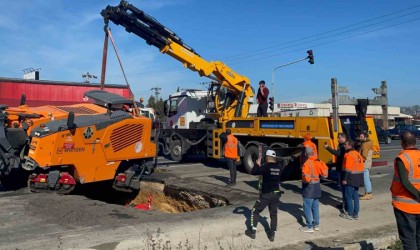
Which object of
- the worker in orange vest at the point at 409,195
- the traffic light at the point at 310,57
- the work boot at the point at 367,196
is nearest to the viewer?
the worker in orange vest at the point at 409,195

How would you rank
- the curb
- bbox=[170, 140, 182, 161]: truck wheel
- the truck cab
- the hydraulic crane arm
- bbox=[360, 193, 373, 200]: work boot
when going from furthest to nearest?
the truck cab → bbox=[170, 140, 182, 161]: truck wheel → the hydraulic crane arm → bbox=[360, 193, 373, 200]: work boot → the curb

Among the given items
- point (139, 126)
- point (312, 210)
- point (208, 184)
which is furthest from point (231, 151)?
point (312, 210)

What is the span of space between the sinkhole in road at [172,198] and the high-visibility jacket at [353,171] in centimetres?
303

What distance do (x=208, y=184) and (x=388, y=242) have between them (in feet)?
17.4

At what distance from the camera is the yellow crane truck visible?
11.7m

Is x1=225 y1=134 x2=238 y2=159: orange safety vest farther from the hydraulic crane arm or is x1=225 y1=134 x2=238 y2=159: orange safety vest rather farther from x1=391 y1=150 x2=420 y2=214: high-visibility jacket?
x1=391 y1=150 x2=420 y2=214: high-visibility jacket

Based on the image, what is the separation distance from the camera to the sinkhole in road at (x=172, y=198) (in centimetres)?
1019

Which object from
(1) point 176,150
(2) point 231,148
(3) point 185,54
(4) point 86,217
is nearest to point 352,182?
(2) point 231,148

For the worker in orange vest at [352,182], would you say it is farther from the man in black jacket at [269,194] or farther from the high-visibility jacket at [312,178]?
the man in black jacket at [269,194]

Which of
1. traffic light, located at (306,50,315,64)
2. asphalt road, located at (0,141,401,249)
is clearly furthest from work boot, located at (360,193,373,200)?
traffic light, located at (306,50,315,64)

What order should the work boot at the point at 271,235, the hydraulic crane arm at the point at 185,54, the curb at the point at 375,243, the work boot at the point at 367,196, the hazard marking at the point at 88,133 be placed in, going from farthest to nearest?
the hydraulic crane arm at the point at 185,54, the work boot at the point at 367,196, the hazard marking at the point at 88,133, the work boot at the point at 271,235, the curb at the point at 375,243

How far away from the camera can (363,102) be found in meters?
→ 10.7

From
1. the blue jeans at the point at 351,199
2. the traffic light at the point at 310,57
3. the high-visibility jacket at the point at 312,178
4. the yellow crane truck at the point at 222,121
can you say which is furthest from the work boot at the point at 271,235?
the traffic light at the point at 310,57

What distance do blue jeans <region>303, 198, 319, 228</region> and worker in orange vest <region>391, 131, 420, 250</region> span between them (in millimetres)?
2211
